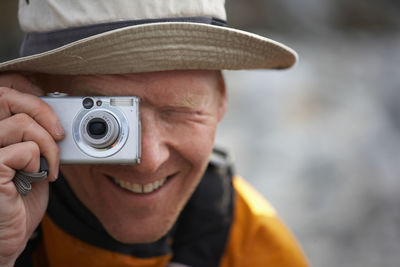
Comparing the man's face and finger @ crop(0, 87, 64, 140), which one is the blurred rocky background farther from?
finger @ crop(0, 87, 64, 140)

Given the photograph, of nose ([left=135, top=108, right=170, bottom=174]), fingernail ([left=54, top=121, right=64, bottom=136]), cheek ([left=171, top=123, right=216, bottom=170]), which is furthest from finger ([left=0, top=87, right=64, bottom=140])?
cheek ([left=171, top=123, right=216, bottom=170])

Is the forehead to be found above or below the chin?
above

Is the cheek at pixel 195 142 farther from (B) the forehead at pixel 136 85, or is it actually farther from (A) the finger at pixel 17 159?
(A) the finger at pixel 17 159

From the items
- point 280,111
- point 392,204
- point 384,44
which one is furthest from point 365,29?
point 392,204

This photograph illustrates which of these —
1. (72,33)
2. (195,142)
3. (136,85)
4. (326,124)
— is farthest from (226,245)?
(326,124)

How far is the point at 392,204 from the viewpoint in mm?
4398

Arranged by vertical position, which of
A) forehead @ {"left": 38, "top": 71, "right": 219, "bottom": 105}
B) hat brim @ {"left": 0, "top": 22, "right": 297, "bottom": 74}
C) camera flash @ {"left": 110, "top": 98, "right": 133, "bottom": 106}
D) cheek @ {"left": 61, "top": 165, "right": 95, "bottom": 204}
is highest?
hat brim @ {"left": 0, "top": 22, "right": 297, "bottom": 74}

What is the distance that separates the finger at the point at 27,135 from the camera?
1386 millimetres

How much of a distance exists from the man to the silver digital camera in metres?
0.03

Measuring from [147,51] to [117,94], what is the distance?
186mm

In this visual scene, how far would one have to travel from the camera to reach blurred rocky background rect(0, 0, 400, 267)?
4.23 metres

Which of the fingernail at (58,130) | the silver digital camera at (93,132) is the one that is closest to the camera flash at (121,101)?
the silver digital camera at (93,132)

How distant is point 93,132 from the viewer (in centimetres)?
147

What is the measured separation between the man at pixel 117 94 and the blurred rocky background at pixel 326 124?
2417mm
